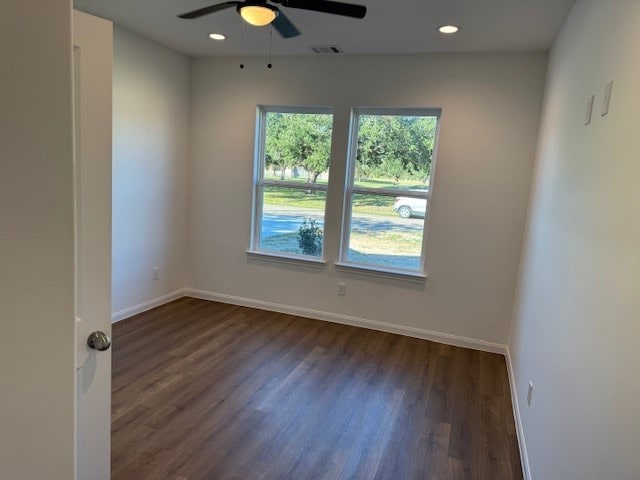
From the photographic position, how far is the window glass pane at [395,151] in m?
4.03

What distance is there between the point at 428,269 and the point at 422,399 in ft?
4.56

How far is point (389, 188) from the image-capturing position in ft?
13.8

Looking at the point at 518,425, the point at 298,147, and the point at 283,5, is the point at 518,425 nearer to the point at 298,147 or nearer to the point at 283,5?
the point at 283,5

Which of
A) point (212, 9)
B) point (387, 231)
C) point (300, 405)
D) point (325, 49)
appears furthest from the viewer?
point (387, 231)

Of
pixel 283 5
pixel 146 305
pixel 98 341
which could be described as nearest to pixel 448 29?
pixel 283 5

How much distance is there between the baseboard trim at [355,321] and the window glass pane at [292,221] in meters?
0.61

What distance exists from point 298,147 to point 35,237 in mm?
3774

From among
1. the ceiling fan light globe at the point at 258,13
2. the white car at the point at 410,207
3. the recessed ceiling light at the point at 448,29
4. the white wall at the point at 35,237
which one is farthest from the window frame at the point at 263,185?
the white wall at the point at 35,237

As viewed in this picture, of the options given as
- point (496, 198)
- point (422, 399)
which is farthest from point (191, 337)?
point (496, 198)

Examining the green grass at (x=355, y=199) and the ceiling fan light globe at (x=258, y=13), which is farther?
the green grass at (x=355, y=199)

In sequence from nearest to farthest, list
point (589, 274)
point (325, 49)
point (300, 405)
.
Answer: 1. point (589, 274)
2. point (300, 405)
3. point (325, 49)

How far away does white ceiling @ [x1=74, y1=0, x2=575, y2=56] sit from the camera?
2762 millimetres

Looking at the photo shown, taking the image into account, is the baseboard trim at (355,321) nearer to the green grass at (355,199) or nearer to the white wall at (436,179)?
the white wall at (436,179)

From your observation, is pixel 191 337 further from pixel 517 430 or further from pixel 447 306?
pixel 517 430
